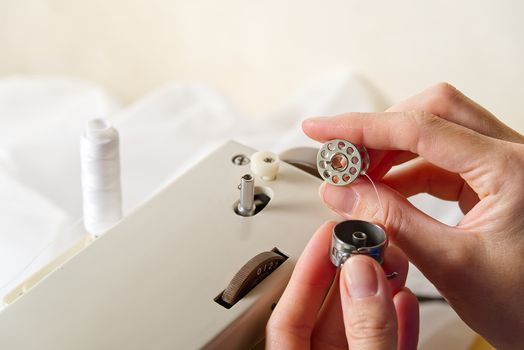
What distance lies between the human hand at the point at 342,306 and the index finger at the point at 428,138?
105 millimetres

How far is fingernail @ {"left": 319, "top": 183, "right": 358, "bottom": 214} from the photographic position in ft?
2.42

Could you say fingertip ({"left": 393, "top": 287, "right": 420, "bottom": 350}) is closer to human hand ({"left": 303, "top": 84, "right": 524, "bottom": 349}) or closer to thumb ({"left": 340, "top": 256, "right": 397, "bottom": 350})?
human hand ({"left": 303, "top": 84, "right": 524, "bottom": 349})

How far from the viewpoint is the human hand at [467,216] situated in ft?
2.21

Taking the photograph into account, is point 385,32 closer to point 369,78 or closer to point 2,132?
→ point 369,78

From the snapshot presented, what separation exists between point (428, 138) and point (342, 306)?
Answer: 199 mm

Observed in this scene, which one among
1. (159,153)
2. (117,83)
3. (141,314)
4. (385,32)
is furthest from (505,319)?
(117,83)

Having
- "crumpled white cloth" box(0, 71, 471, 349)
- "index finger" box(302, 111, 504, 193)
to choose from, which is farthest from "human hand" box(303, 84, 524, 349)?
"crumpled white cloth" box(0, 71, 471, 349)

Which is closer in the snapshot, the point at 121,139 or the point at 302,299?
the point at 302,299

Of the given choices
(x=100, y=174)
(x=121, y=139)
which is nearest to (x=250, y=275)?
(x=100, y=174)

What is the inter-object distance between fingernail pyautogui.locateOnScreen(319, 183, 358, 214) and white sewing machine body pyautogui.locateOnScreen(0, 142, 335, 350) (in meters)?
0.04

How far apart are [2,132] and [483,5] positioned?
0.93 m

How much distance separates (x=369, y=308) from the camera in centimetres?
59

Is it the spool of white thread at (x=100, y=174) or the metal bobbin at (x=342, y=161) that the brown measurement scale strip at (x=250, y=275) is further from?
the spool of white thread at (x=100, y=174)

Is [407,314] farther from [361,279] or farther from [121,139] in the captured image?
[121,139]
